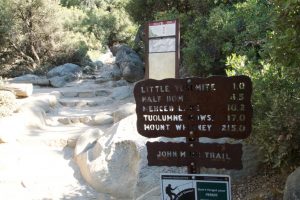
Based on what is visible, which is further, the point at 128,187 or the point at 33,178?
the point at 33,178

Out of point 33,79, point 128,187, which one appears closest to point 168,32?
point 128,187

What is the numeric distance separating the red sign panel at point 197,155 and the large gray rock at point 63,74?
12.0 m

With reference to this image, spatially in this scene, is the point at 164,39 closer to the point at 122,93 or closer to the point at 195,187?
the point at 195,187

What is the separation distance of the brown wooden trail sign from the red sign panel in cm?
8

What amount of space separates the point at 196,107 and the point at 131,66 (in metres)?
10.4

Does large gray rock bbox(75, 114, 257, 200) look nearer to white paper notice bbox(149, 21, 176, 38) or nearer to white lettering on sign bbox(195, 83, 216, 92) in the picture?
white paper notice bbox(149, 21, 176, 38)

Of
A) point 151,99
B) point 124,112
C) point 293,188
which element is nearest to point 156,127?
point 151,99

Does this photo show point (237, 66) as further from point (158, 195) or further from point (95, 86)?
point (95, 86)

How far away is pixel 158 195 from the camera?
4.49 m

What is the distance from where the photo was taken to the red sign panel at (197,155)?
2701 millimetres

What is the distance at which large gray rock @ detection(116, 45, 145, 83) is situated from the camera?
1301 centimetres

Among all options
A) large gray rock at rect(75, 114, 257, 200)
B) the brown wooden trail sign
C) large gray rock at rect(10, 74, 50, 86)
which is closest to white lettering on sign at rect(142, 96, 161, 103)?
the brown wooden trail sign

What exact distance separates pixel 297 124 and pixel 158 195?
1.83m

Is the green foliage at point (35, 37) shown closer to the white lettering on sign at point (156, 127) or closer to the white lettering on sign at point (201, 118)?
the white lettering on sign at point (156, 127)
